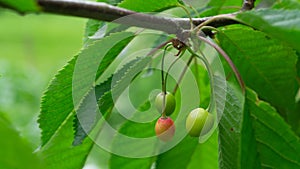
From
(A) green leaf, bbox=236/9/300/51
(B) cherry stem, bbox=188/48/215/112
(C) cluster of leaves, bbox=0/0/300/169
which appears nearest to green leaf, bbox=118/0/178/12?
(C) cluster of leaves, bbox=0/0/300/169

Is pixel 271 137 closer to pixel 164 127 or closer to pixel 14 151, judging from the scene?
pixel 164 127

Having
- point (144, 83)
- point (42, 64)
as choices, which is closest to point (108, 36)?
point (144, 83)

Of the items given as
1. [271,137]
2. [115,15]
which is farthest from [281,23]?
[271,137]

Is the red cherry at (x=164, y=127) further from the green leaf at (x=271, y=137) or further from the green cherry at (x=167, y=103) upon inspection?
the green leaf at (x=271, y=137)

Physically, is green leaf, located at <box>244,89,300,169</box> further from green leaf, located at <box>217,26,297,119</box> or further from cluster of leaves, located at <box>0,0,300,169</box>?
green leaf, located at <box>217,26,297,119</box>

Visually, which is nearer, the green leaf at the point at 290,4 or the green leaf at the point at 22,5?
the green leaf at the point at 22,5

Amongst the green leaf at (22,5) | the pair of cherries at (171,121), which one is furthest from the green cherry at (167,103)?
the green leaf at (22,5)

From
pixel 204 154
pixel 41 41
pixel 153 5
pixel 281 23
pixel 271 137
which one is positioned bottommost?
pixel 41 41
